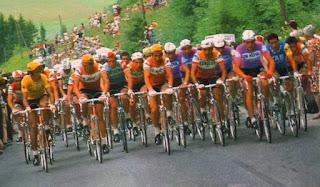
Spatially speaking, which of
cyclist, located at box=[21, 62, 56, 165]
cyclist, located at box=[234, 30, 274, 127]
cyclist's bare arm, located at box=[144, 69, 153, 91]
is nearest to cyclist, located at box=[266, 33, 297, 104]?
cyclist, located at box=[234, 30, 274, 127]

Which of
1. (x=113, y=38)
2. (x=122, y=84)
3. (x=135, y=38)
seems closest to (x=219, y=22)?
(x=135, y=38)

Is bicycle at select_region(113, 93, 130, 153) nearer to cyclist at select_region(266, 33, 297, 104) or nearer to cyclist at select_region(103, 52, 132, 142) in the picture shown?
cyclist at select_region(103, 52, 132, 142)

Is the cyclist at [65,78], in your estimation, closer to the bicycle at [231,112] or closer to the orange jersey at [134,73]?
the orange jersey at [134,73]

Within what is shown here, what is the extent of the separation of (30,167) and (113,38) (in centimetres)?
7430

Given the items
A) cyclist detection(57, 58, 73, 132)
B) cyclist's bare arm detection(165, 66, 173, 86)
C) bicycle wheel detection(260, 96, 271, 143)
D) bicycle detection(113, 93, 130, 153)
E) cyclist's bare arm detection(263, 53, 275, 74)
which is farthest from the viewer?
cyclist detection(57, 58, 73, 132)

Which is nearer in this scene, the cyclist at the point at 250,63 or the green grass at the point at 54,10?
the cyclist at the point at 250,63

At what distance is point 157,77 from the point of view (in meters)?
14.9

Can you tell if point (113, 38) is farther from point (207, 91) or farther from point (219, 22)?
point (207, 91)

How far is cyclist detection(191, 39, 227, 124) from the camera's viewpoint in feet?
46.4

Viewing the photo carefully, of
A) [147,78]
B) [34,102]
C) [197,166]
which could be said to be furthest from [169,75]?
[197,166]

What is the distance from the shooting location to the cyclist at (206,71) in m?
14.2

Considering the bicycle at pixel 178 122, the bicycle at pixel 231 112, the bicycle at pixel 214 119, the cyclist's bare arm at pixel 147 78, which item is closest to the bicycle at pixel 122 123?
the cyclist's bare arm at pixel 147 78

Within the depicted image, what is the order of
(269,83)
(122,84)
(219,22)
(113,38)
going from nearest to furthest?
(269,83) → (122,84) → (219,22) → (113,38)

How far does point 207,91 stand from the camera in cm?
1480
